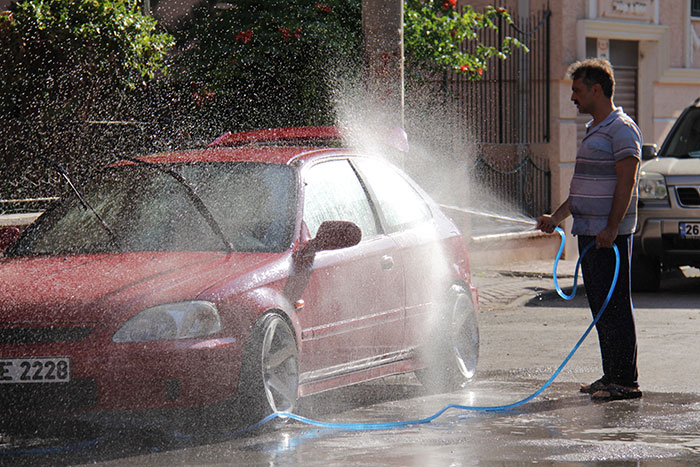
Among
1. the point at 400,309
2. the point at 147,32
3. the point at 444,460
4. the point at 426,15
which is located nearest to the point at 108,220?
the point at 400,309

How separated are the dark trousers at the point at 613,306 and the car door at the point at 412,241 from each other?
92 cm

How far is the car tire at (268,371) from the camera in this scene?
6.55 m

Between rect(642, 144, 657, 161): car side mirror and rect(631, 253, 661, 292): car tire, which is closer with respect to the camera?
rect(642, 144, 657, 161): car side mirror

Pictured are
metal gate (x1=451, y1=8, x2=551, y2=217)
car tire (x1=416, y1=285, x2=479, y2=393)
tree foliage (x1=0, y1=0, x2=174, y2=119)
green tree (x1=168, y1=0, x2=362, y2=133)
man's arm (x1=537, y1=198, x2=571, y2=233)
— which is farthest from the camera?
metal gate (x1=451, y1=8, x2=551, y2=217)

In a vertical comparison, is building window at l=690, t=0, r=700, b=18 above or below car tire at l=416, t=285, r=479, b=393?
above

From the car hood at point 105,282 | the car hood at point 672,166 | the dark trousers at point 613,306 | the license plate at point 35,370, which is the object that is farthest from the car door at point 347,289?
the car hood at point 672,166

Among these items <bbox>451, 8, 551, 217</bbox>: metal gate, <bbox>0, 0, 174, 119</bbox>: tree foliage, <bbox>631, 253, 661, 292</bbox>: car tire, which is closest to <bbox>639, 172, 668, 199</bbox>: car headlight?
<bbox>631, 253, 661, 292</bbox>: car tire

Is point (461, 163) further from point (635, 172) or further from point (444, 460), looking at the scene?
point (444, 460)

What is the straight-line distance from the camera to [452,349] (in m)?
8.47

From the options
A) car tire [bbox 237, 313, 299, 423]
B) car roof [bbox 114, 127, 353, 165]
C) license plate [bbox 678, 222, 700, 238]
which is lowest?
license plate [bbox 678, 222, 700, 238]

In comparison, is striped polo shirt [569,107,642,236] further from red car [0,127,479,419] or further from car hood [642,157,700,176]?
car hood [642,157,700,176]

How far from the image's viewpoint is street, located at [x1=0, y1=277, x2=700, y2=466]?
6117 millimetres

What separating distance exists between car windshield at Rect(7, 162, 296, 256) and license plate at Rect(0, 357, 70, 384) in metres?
1.16

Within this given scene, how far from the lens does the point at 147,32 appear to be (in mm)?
12023
